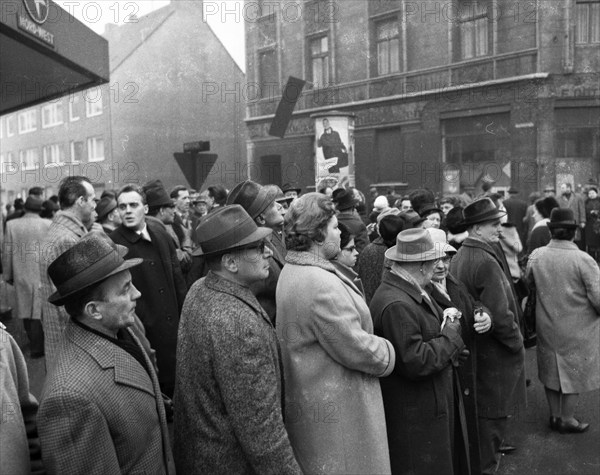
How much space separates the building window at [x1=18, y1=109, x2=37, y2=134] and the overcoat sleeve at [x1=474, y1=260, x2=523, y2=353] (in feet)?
124

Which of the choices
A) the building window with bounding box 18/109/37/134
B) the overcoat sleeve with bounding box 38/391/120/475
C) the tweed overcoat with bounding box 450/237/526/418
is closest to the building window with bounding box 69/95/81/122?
the building window with bounding box 18/109/37/134

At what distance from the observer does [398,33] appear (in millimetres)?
20266

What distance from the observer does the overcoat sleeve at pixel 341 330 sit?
9.43ft

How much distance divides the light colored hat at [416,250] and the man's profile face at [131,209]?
7.37ft

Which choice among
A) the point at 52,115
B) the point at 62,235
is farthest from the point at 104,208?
the point at 52,115

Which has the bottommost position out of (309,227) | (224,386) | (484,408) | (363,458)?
(484,408)

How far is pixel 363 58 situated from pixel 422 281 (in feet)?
63.1

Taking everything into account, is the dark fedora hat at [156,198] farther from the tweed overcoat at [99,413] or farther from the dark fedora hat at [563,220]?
the tweed overcoat at [99,413]

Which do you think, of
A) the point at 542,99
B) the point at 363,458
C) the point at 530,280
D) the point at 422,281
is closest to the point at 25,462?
the point at 363,458

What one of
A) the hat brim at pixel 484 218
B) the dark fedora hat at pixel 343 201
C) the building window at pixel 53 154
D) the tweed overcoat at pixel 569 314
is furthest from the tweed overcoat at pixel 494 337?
the building window at pixel 53 154

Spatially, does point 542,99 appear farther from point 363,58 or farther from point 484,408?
point 484,408

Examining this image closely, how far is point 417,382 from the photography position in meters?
3.34

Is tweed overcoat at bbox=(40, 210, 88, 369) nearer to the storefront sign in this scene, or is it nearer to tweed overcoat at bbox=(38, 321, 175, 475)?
tweed overcoat at bbox=(38, 321, 175, 475)

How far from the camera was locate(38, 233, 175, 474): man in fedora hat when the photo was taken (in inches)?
81.7
